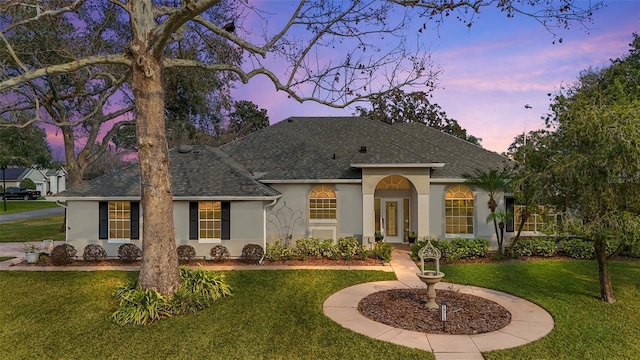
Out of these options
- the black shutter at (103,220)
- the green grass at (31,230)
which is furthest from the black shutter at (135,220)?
the green grass at (31,230)

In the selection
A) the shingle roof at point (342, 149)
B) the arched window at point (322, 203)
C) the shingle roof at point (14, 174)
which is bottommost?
the arched window at point (322, 203)

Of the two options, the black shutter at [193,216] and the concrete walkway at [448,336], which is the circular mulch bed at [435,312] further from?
the black shutter at [193,216]

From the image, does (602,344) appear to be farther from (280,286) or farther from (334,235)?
(334,235)

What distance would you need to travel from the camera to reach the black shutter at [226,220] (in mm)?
15367

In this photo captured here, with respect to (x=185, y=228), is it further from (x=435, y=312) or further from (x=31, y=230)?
(x=31, y=230)

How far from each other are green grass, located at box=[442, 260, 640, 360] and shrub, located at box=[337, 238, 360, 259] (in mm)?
3491

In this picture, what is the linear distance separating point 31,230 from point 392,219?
2376cm

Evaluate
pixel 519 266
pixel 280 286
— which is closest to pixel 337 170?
pixel 280 286

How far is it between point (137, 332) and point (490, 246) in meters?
14.4

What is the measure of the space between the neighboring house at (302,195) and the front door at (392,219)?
5 centimetres

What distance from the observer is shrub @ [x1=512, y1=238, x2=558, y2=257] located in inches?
601

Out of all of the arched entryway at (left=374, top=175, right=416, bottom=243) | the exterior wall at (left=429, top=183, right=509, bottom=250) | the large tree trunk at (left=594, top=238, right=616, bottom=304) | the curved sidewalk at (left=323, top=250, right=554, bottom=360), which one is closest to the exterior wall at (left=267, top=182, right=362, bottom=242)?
the arched entryway at (left=374, top=175, right=416, bottom=243)

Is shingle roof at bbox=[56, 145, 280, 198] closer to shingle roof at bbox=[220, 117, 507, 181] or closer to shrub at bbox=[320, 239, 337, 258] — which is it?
shingle roof at bbox=[220, 117, 507, 181]

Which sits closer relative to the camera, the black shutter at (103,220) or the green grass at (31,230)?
the black shutter at (103,220)
